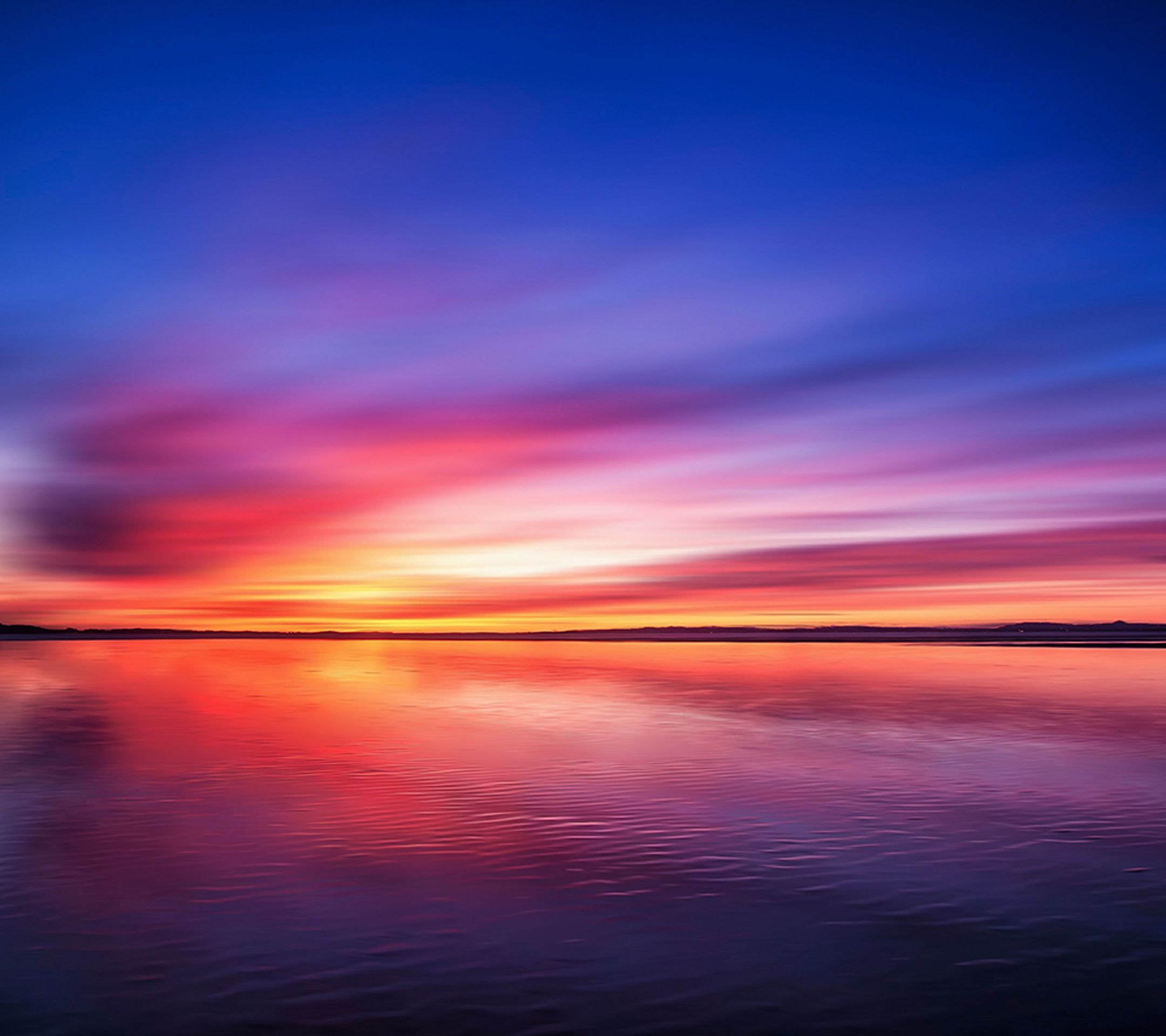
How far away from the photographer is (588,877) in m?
11.0

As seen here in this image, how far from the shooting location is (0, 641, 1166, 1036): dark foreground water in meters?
7.53

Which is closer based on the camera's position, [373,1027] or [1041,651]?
[373,1027]

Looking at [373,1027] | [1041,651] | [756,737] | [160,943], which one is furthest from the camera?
[1041,651]

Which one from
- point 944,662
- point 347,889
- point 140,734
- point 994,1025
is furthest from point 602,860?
point 944,662

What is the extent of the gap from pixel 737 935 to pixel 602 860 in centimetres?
294

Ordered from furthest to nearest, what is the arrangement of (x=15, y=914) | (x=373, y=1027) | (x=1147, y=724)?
1. (x=1147, y=724)
2. (x=15, y=914)
3. (x=373, y=1027)

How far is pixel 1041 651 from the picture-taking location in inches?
2721

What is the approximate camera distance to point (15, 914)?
31.9ft

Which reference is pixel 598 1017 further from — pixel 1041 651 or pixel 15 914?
pixel 1041 651

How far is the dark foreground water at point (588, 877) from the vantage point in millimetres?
7527

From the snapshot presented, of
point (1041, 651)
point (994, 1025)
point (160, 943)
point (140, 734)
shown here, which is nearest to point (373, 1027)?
point (160, 943)

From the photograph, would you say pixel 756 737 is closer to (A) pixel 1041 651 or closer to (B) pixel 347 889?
(B) pixel 347 889

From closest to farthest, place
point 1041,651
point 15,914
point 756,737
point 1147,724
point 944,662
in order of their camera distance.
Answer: point 15,914 < point 756,737 < point 1147,724 < point 944,662 < point 1041,651

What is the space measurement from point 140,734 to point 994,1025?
2235 centimetres
